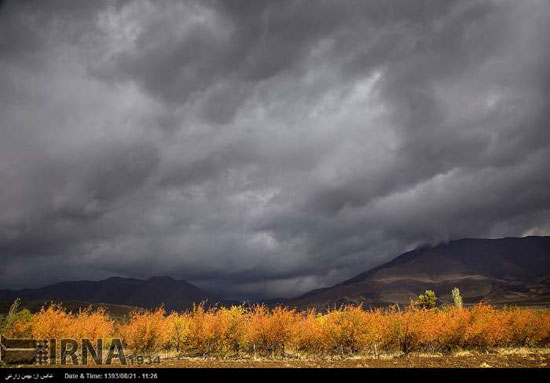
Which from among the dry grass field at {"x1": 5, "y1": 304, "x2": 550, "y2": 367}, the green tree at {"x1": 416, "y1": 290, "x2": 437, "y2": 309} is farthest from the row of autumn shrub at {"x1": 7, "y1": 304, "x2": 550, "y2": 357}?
the green tree at {"x1": 416, "y1": 290, "x2": 437, "y2": 309}

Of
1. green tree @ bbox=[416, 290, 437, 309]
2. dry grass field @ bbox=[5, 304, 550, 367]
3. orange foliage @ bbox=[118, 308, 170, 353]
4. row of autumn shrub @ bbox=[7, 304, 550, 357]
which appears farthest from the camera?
green tree @ bbox=[416, 290, 437, 309]

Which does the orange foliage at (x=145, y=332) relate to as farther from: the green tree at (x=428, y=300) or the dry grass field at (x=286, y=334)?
the green tree at (x=428, y=300)

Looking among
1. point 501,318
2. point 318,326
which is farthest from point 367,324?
point 501,318

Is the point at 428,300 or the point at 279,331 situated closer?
the point at 279,331

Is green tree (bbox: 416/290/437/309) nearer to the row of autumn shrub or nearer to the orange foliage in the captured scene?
the row of autumn shrub

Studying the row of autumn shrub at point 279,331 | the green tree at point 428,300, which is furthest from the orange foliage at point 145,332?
the green tree at point 428,300

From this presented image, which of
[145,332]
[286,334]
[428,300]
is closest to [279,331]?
[286,334]

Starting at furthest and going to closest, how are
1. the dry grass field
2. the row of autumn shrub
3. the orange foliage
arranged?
1. the row of autumn shrub
2. the dry grass field
3. the orange foliage

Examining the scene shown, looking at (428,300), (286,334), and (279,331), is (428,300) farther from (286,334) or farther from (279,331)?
(279,331)

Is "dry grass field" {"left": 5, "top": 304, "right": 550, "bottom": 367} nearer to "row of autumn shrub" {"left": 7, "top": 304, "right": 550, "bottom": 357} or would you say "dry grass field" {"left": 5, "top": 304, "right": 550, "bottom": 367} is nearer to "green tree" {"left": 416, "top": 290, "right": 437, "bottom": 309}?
"row of autumn shrub" {"left": 7, "top": 304, "right": 550, "bottom": 357}

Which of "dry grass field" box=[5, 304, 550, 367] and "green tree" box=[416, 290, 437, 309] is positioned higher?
"dry grass field" box=[5, 304, 550, 367]

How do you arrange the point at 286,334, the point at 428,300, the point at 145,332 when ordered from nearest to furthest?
the point at 145,332 < the point at 286,334 < the point at 428,300

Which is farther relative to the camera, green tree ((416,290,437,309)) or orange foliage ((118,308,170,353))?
green tree ((416,290,437,309))
